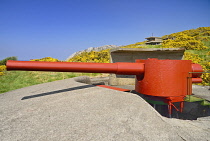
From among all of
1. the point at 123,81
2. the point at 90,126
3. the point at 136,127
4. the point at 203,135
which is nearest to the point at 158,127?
the point at 136,127

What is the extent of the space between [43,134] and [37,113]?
93 centimetres

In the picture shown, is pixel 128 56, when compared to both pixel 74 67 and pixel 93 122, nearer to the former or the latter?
pixel 74 67

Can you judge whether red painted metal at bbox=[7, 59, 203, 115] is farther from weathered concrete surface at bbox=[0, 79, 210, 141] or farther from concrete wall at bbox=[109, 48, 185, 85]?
concrete wall at bbox=[109, 48, 185, 85]

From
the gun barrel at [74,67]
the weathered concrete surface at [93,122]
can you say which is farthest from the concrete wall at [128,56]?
the weathered concrete surface at [93,122]

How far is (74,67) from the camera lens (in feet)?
12.4

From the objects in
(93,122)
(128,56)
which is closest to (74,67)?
(93,122)

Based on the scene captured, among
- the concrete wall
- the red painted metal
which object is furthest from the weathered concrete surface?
the concrete wall

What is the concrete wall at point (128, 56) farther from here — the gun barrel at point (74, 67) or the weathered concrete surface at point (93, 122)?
the weathered concrete surface at point (93, 122)

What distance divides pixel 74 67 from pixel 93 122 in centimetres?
154

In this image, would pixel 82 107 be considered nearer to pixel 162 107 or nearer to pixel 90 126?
pixel 90 126

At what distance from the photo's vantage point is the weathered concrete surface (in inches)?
91.7

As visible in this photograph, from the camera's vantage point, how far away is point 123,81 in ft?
29.9

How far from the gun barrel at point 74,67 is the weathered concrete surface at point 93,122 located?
693 mm

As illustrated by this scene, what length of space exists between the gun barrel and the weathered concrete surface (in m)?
0.69
